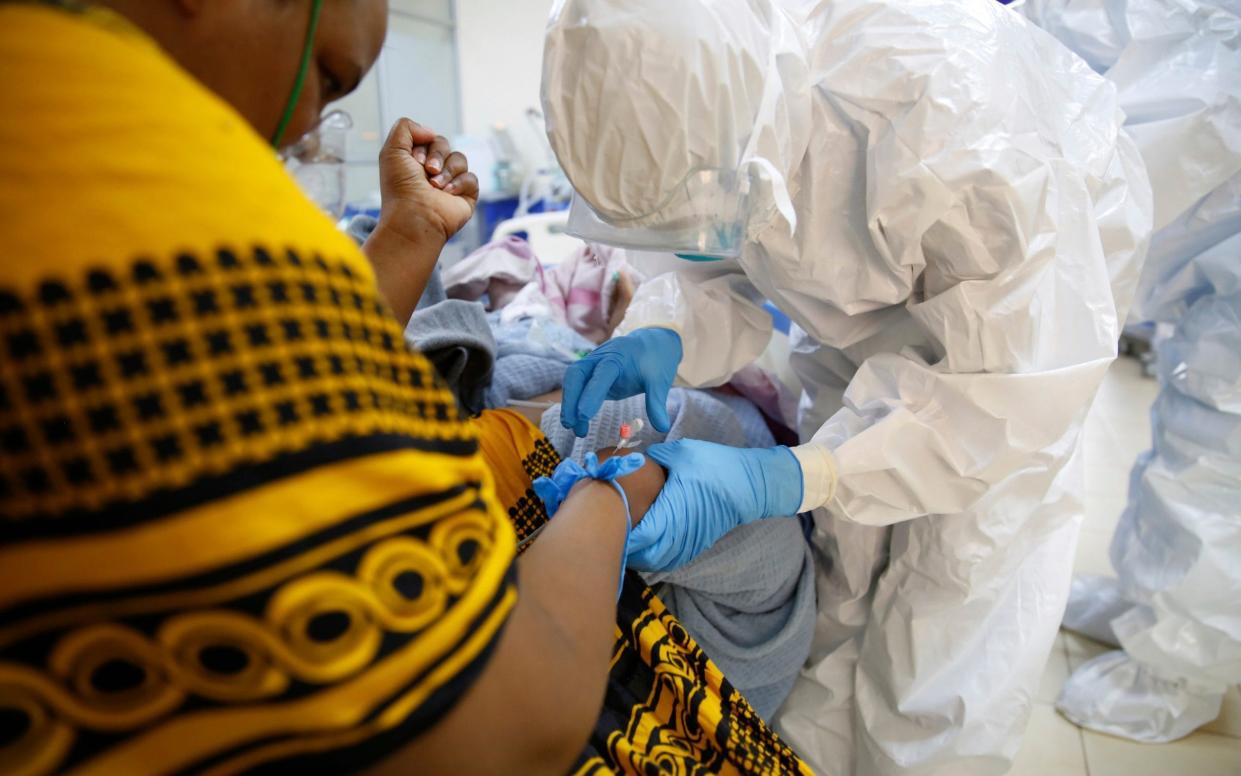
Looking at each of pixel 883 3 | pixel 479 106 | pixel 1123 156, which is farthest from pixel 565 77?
pixel 479 106

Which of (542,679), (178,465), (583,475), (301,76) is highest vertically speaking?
(301,76)

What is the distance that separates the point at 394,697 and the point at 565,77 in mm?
617

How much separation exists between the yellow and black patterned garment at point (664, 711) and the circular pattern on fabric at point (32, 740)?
0.40 meters

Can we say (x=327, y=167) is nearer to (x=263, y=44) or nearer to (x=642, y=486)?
(x=642, y=486)

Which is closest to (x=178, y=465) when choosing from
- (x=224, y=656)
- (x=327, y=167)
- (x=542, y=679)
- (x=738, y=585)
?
(x=224, y=656)

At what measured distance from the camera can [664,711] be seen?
730 mm

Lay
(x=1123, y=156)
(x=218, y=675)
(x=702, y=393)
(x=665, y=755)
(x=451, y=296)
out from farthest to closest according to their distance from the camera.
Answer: (x=451, y=296) < (x=702, y=393) < (x=1123, y=156) < (x=665, y=755) < (x=218, y=675)

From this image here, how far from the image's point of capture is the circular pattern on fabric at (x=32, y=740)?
1.02ft

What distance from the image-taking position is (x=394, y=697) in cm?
34

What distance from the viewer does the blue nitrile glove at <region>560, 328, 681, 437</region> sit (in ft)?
3.04

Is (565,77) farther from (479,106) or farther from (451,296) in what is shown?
(479,106)

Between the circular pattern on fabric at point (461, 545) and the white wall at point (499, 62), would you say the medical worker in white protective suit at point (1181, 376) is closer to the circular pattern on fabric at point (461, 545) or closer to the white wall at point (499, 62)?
the circular pattern on fabric at point (461, 545)

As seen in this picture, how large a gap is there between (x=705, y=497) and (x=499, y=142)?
306 centimetres

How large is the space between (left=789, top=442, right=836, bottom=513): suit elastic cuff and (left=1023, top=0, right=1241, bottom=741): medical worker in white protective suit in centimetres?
73
